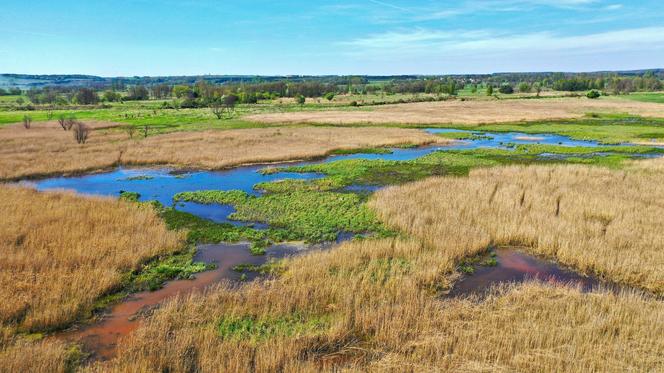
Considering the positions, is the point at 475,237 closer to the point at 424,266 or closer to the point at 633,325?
the point at 424,266

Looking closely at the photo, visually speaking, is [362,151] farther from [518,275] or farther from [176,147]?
[518,275]

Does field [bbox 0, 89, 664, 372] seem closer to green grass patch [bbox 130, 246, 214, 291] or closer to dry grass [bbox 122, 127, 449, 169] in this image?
green grass patch [bbox 130, 246, 214, 291]

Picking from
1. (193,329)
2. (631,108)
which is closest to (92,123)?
(193,329)

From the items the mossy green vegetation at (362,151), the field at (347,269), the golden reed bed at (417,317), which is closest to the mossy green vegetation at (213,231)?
the field at (347,269)

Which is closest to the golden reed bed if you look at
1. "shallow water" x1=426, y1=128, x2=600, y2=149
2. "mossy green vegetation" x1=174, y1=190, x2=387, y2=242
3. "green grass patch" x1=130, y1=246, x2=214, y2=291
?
"green grass patch" x1=130, y1=246, x2=214, y2=291

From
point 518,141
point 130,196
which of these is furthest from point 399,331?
point 518,141

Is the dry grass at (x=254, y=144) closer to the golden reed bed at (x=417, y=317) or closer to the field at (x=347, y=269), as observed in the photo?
the field at (x=347, y=269)
